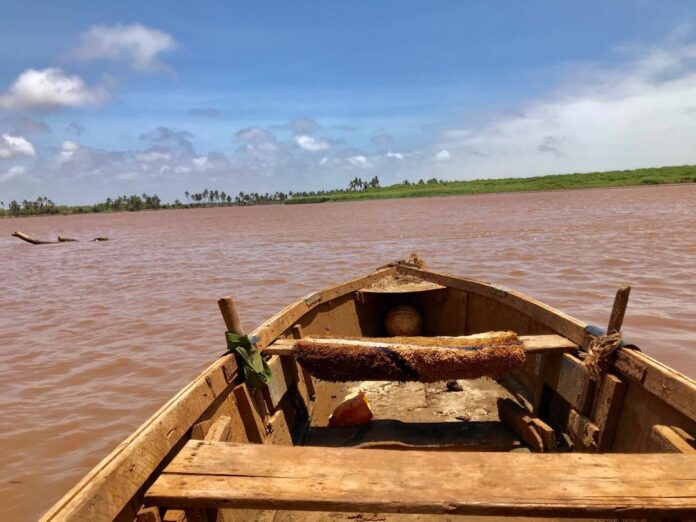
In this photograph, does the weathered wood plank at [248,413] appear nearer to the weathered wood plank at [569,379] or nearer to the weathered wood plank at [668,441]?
the weathered wood plank at [569,379]

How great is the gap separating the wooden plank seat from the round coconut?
12.7 ft

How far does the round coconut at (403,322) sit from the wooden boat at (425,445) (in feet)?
3.70

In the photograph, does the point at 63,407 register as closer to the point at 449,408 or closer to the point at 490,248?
the point at 449,408

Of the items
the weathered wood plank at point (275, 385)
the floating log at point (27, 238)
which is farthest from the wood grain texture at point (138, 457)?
the floating log at point (27, 238)

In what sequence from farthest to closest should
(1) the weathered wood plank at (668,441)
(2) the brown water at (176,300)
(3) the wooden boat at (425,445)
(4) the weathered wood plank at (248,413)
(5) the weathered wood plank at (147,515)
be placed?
(2) the brown water at (176,300) < (4) the weathered wood plank at (248,413) < (1) the weathered wood plank at (668,441) < (5) the weathered wood plank at (147,515) < (3) the wooden boat at (425,445)

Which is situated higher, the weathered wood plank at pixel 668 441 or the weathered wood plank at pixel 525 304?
the weathered wood plank at pixel 525 304

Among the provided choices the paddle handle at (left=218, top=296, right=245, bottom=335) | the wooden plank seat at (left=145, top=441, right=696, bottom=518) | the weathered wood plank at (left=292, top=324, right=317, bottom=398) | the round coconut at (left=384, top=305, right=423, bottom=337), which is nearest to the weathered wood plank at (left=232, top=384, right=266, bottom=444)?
the paddle handle at (left=218, top=296, right=245, bottom=335)

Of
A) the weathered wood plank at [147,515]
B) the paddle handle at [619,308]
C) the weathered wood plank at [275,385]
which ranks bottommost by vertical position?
the weathered wood plank at [275,385]

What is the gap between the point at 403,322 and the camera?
18.9 ft

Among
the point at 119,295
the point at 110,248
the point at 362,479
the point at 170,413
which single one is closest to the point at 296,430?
the point at 170,413

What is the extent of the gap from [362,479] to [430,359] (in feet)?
4.93

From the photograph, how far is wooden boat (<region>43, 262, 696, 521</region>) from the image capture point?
1.62m

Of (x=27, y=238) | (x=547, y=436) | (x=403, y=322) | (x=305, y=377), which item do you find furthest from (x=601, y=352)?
(x=27, y=238)

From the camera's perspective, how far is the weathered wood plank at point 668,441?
6.62 feet
